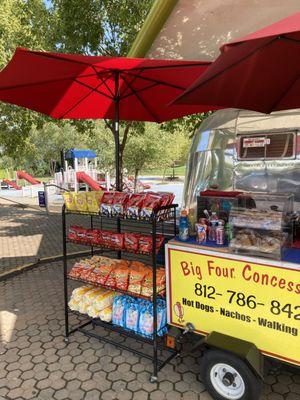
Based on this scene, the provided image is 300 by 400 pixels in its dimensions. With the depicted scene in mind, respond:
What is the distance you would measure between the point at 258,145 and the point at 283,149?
0.42 meters

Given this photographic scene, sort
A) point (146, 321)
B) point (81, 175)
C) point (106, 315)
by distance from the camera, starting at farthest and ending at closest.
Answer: point (81, 175) → point (106, 315) → point (146, 321)

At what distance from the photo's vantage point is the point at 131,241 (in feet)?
12.2

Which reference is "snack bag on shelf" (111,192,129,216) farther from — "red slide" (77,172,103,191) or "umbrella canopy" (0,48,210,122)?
"red slide" (77,172,103,191)

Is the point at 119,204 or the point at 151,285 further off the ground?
the point at 119,204

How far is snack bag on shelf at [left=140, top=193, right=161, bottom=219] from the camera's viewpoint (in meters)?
3.46

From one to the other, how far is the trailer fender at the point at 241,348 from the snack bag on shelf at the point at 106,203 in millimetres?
1695

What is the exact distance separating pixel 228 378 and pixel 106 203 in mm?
2164

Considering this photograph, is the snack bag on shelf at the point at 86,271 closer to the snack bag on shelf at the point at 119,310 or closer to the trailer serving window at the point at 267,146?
the snack bag on shelf at the point at 119,310

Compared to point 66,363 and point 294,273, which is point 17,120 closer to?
point 66,363

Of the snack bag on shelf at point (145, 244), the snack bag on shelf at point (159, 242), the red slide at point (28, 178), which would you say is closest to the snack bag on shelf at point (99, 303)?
the snack bag on shelf at point (145, 244)

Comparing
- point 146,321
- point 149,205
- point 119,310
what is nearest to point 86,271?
point 119,310

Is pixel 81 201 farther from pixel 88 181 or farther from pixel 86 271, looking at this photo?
pixel 88 181

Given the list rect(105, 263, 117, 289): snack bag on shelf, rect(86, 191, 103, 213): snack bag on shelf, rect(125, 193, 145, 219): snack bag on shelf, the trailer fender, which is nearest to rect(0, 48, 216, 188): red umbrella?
rect(86, 191, 103, 213): snack bag on shelf

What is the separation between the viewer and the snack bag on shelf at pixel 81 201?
4.04 meters
